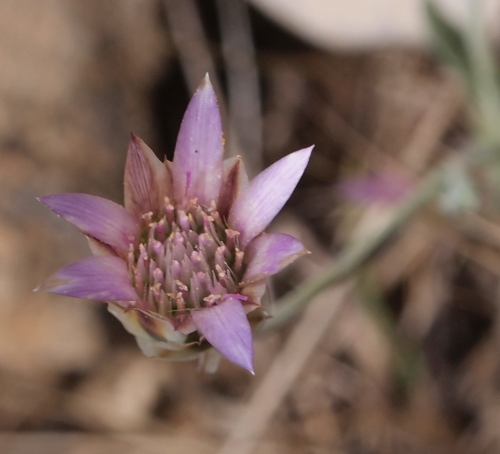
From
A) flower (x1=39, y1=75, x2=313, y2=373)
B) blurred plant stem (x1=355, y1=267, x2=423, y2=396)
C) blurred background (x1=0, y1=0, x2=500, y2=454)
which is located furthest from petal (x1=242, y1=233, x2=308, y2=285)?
blurred plant stem (x1=355, y1=267, x2=423, y2=396)

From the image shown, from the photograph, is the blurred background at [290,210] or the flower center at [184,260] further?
the blurred background at [290,210]

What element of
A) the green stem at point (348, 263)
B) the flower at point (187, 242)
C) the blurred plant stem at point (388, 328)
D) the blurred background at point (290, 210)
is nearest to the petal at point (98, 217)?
the flower at point (187, 242)

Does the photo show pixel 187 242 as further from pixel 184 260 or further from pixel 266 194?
pixel 266 194

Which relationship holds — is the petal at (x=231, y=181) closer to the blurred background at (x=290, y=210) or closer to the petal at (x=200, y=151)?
the petal at (x=200, y=151)

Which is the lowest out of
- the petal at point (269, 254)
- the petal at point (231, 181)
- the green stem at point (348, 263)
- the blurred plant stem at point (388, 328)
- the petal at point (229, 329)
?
the blurred plant stem at point (388, 328)

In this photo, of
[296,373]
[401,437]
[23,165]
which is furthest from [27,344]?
[401,437]

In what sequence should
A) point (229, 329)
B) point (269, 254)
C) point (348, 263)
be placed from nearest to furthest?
point (229, 329)
point (269, 254)
point (348, 263)

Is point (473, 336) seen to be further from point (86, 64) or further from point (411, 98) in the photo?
point (86, 64)

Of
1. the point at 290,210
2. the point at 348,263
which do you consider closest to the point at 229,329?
the point at 348,263
